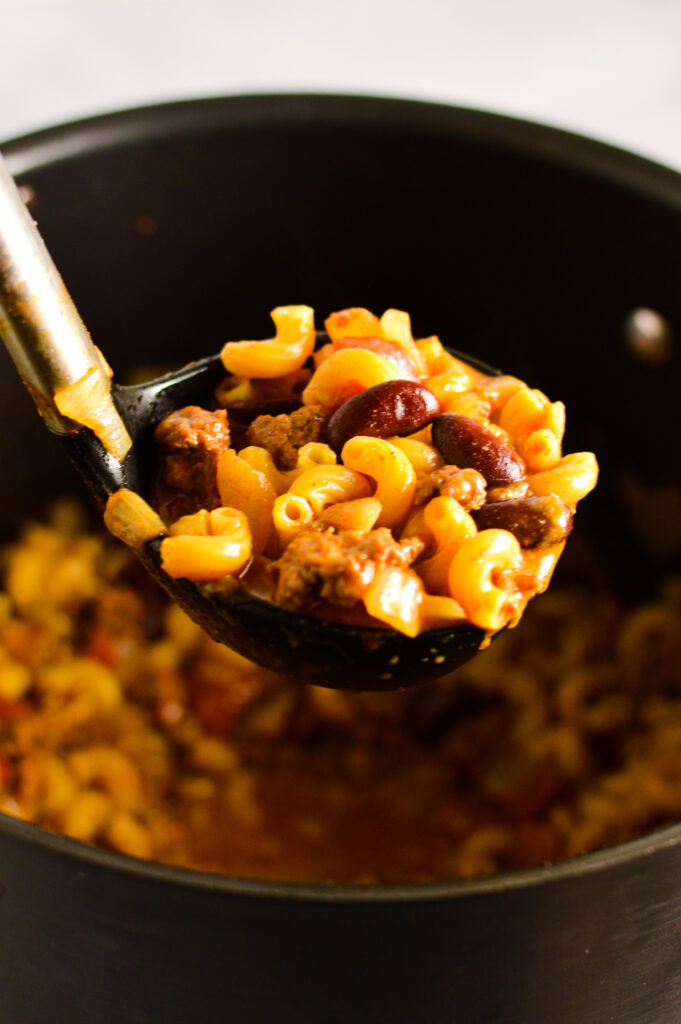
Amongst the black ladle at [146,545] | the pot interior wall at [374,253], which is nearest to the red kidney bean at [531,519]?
the black ladle at [146,545]

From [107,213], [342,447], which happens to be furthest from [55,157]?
[342,447]

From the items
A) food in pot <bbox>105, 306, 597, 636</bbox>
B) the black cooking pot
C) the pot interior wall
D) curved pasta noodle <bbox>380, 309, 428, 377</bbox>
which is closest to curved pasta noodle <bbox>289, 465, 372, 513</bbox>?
food in pot <bbox>105, 306, 597, 636</bbox>

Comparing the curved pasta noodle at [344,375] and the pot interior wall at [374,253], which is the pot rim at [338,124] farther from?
the curved pasta noodle at [344,375]

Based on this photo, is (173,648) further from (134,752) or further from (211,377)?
(211,377)

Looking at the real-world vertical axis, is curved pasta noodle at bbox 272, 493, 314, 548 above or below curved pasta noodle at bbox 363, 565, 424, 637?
above

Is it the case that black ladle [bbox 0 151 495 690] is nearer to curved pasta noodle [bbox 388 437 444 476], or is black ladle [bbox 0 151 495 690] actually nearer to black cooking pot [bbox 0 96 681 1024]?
curved pasta noodle [bbox 388 437 444 476]

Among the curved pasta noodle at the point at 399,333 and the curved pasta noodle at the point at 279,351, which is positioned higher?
the curved pasta noodle at the point at 279,351

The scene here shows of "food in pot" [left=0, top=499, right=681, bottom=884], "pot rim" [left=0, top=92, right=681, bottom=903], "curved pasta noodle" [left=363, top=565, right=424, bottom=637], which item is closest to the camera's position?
"curved pasta noodle" [left=363, top=565, right=424, bottom=637]
